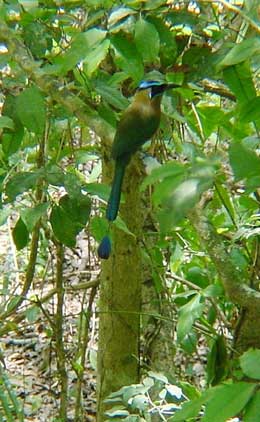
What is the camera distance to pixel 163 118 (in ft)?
7.56

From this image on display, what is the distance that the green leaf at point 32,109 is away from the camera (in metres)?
1.76

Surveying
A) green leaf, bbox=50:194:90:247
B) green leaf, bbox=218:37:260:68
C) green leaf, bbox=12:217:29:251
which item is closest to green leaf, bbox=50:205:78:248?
green leaf, bbox=50:194:90:247

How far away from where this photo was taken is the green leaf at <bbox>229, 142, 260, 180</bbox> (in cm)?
122

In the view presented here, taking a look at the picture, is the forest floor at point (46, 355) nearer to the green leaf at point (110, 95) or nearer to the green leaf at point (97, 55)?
the green leaf at point (110, 95)

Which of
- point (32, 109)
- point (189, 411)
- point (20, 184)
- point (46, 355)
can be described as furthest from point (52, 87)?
point (46, 355)

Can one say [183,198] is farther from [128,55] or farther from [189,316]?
[189,316]

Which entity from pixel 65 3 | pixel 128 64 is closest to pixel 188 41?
pixel 65 3

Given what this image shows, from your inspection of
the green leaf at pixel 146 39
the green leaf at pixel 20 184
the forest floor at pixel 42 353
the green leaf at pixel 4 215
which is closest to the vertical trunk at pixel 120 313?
the green leaf at pixel 4 215

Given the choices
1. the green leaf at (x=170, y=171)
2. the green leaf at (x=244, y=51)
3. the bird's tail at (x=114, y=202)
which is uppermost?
the green leaf at (x=244, y=51)

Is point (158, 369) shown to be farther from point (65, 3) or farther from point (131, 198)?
point (65, 3)

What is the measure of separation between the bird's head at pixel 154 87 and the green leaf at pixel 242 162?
780mm

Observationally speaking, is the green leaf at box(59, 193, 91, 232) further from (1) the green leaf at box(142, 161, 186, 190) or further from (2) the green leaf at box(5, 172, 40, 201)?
(1) the green leaf at box(142, 161, 186, 190)

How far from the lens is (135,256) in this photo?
2352 mm

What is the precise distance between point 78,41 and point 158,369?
127cm
